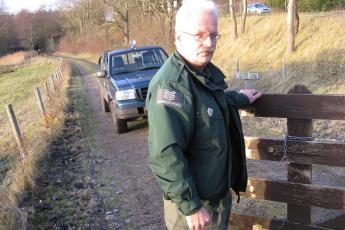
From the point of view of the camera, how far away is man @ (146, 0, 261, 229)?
248 cm

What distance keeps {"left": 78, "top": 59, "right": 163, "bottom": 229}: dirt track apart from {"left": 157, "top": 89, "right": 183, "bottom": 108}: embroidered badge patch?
2.94 metres

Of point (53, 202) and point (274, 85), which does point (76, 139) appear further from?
point (274, 85)

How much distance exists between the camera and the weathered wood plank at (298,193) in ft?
11.4

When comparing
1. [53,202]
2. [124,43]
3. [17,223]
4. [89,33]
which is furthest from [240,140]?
[89,33]

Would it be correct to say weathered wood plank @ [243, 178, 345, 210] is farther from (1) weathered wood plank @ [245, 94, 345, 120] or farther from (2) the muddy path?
(2) the muddy path

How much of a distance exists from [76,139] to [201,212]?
819 cm

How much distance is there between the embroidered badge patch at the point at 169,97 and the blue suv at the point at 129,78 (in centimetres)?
741

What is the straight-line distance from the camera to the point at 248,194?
397 centimetres

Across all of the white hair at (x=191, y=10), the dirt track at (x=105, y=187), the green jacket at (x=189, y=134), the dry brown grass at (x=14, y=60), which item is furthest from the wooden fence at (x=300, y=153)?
the dry brown grass at (x=14, y=60)

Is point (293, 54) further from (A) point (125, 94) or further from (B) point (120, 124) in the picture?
(A) point (125, 94)

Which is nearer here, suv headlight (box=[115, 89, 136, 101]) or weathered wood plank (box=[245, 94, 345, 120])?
weathered wood plank (box=[245, 94, 345, 120])

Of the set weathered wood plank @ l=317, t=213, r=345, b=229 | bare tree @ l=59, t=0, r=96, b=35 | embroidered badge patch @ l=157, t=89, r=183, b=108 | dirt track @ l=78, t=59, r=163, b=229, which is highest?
embroidered badge patch @ l=157, t=89, r=183, b=108

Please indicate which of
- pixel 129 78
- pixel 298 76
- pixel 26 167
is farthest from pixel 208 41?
pixel 298 76

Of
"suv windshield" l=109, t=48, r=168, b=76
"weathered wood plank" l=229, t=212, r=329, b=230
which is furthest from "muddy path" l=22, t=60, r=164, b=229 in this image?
"suv windshield" l=109, t=48, r=168, b=76
